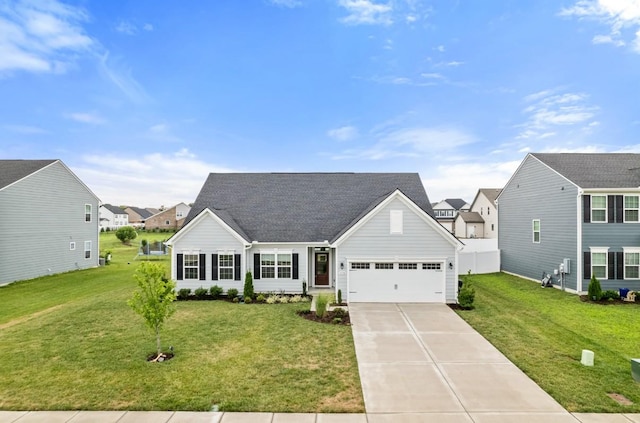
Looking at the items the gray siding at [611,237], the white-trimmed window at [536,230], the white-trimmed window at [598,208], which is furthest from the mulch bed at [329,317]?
the white-trimmed window at [536,230]

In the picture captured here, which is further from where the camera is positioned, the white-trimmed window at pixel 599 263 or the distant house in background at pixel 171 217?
the distant house in background at pixel 171 217

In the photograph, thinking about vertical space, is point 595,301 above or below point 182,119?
below

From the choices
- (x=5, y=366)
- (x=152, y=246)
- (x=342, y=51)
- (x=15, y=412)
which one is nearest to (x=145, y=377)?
(x=15, y=412)

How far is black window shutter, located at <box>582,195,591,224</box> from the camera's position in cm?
1714

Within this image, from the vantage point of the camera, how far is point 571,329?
1149cm

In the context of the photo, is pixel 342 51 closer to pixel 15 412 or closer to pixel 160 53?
pixel 160 53

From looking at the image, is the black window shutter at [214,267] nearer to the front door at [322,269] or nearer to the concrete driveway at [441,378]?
the front door at [322,269]

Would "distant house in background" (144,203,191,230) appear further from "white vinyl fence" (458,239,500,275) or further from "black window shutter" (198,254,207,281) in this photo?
"white vinyl fence" (458,239,500,275)

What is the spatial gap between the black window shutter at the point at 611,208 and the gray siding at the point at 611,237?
27cm

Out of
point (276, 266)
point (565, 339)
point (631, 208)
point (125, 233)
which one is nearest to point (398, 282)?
point (276, 266)

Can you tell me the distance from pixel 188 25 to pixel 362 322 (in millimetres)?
18483

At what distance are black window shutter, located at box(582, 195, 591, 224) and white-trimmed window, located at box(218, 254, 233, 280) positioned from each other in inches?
765

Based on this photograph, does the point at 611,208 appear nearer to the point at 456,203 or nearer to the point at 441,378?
the point at 441,378

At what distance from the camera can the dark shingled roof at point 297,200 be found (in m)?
17.8
